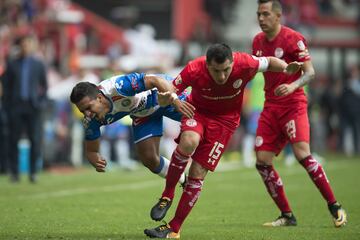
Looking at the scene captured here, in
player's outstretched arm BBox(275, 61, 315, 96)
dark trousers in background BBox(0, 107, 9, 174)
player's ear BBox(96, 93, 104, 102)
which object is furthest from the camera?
dark trousers in background BBox(0, 107, 9, 174)

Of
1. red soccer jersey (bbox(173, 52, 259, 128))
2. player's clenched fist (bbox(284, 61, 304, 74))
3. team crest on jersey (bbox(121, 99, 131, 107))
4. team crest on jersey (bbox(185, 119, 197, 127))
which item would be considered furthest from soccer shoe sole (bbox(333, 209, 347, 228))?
team crest on jersey (bbox(121, 99, 131, 107))

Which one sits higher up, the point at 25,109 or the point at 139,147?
the point at 139,147

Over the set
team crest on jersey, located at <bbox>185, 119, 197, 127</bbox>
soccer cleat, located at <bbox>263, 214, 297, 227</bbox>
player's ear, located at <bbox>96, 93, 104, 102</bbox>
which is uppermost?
player's ear, located at <bbox>96, 93, 104, 102</bbox>

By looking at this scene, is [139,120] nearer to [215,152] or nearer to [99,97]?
[99,97]

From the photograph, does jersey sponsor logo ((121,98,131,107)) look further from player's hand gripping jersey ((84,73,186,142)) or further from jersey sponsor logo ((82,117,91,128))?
jersey sponsor logo ((82,117,91,128))

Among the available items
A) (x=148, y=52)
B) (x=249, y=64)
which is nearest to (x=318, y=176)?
(x=249, y=64)

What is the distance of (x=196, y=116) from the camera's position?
10180 mm

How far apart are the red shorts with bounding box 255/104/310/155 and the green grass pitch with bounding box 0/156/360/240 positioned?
1.01 metres

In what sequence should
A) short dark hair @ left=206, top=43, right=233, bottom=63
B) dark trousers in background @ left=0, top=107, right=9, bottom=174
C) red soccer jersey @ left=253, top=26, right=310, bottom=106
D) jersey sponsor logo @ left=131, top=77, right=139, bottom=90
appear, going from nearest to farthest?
1. short dark hair @ left=206, top=43, right=233, bottom=63
2. jersey sponsor logo @ left=131, top=77, right=139, bottom=90
3. red soccer jersey @ left=253, top=26, right=310, bottom=106
4. dark trousers in background @ left=0, top=107, right=9, bottom=174

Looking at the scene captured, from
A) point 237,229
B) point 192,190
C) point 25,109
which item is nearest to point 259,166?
point 237,229

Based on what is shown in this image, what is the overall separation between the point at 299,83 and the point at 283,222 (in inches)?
68.9

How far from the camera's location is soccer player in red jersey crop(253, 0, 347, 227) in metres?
11.1

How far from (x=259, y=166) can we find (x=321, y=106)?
1949cm

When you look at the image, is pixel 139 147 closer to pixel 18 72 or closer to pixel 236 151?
pixel 18 72
